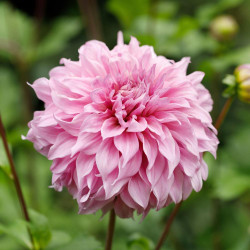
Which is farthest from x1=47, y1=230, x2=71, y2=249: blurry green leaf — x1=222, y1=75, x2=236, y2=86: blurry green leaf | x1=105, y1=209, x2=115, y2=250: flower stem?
x1=222, y1=75, x2=236, y2=86: blurry green leaf

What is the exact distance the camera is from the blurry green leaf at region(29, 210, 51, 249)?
0.83 meters

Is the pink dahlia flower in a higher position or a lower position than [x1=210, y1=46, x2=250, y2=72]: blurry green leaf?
higher

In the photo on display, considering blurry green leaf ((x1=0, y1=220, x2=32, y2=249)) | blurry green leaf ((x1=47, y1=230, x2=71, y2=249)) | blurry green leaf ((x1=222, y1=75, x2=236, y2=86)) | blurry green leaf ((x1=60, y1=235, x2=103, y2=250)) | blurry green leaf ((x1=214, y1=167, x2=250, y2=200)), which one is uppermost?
blurry green leaf ((x1=222, y1=75, x2=236, y2=86))

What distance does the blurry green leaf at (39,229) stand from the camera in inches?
32.6

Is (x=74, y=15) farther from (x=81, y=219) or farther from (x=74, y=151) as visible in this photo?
(x=74, y=151)

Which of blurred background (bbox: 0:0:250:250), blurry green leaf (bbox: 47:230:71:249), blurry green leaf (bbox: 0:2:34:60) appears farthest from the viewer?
blurry green leaf (bbox: 0:2:34:60)

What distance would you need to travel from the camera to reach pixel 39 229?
830mm

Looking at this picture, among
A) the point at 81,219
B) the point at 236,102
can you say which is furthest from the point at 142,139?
the point at 236,102

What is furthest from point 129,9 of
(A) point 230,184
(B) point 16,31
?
(A) point 230,184

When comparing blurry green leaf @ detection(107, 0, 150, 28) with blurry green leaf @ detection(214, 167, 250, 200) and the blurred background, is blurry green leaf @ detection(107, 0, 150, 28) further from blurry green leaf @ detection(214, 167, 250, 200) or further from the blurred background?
blurry green leaf @ detection(214, 167, 250, 200)

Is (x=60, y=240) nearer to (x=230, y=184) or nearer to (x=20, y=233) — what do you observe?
(x=20, y=233)

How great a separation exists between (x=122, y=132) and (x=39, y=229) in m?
0.29

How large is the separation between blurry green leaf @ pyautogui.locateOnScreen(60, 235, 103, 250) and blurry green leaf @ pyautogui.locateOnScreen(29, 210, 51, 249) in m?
0.06

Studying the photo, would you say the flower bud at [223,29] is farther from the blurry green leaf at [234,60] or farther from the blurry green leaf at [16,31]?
the blurry green leaf at [16,31]
